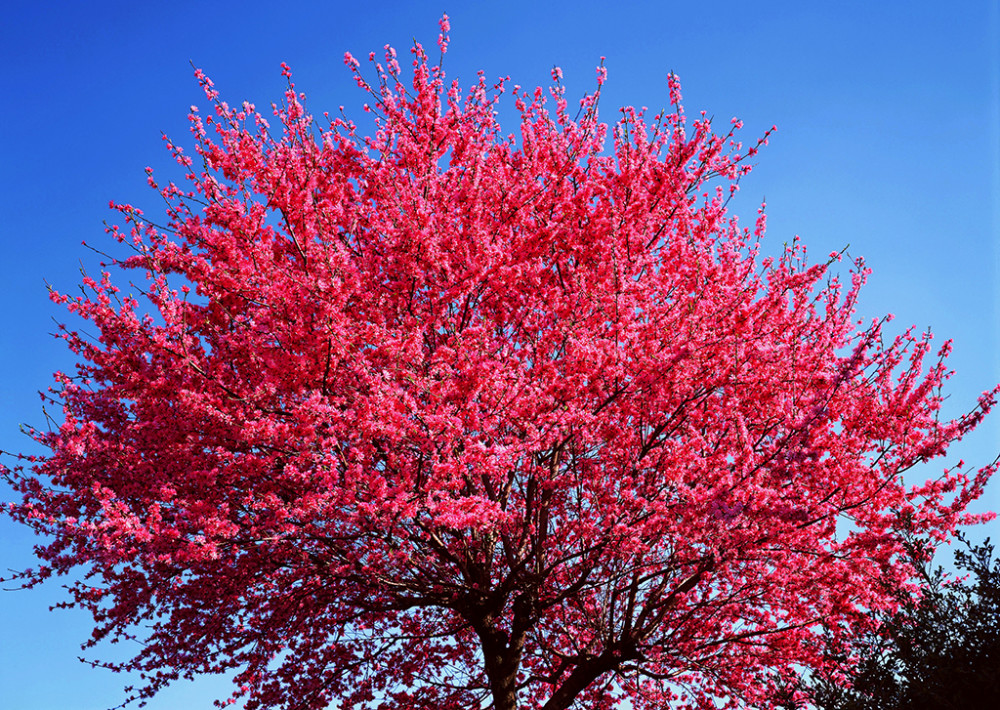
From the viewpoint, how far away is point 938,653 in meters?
5.36

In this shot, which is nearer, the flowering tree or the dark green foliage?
the dark green foliage

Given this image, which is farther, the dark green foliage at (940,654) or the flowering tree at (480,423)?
the flowering tree at (480,423)

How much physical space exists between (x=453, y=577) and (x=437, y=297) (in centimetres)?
445

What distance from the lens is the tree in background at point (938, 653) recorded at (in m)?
5.02

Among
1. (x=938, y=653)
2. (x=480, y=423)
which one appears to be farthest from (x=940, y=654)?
(x=480, y=423)

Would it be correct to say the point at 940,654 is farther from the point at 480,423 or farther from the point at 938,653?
the point at 480,423

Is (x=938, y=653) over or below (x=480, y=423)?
below

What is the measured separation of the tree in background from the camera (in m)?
5.02

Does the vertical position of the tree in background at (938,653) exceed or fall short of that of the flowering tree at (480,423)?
it falls short

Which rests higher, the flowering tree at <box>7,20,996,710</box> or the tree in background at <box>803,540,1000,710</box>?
the flowering tree at <box>7,20,996,710</box>

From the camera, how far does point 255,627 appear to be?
36.4 feet

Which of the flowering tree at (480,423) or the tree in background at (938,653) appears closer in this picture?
the tree in background at (938,653)

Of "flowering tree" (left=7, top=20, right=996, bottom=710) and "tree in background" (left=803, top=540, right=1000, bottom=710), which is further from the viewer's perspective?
"flowering tree" (left=7, top=20, right=996, bottom=710)

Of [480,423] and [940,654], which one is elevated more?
[480,423]
